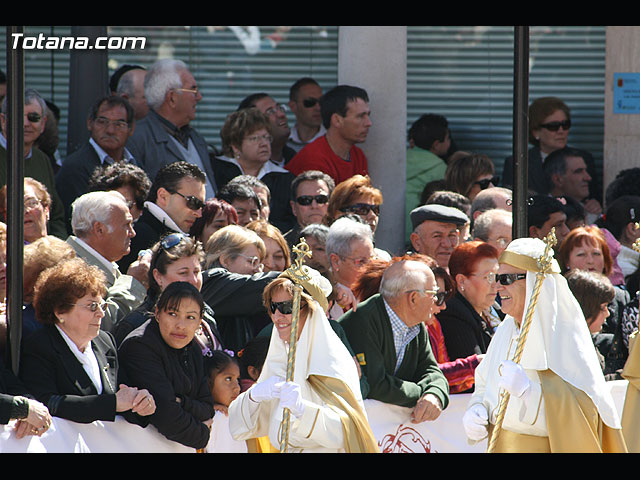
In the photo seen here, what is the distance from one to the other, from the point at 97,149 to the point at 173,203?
1.01m

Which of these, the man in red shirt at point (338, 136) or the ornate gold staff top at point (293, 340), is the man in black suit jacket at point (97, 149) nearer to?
the man in red shirt at point (338, 136)

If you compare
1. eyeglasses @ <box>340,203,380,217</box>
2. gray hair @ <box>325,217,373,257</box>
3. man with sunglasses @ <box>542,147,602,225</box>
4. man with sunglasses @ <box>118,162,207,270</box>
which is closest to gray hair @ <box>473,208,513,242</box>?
eyeglasses @ <box>340,203,380,217</box>

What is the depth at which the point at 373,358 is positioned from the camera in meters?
7.02

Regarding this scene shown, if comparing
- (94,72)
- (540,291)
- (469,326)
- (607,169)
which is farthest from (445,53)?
(540,291)

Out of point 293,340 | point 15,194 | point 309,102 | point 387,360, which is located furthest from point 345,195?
point 15,194

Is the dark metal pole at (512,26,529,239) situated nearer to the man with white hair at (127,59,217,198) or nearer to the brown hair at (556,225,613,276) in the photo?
the brown hair at (556,225,613,276)

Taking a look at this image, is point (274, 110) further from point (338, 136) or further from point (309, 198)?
point (309, 198)

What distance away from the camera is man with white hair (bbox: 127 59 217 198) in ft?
30.5

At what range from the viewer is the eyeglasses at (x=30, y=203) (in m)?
7.38

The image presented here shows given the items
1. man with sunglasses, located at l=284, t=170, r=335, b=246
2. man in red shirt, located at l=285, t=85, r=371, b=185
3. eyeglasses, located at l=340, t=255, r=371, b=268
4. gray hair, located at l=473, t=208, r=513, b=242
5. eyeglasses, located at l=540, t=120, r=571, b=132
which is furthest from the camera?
eyeglasses, located at l=540, t=120, r=571, b=132

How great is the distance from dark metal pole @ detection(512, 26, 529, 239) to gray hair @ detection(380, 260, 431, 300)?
2.36 ft

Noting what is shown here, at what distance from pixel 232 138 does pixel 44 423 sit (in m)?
4.35

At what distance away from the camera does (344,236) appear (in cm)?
791

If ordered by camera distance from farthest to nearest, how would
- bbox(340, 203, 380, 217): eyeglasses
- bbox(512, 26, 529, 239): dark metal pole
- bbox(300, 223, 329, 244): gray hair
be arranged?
bbox(340, 203, 380, 217): eyeglasses < bbox(300, 223, 329, 244): gray hair < bbox(512, 26, 529, 239): dark metal pole
